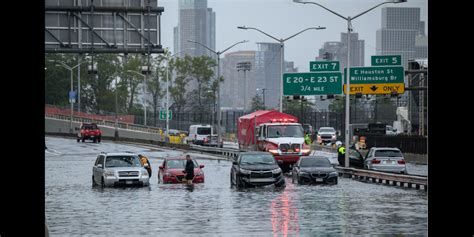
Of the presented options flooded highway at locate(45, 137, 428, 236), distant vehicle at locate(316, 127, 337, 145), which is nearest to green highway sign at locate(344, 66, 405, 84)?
flooded highway at locate(45, 137, 428, 236)

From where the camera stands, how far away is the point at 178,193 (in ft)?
121

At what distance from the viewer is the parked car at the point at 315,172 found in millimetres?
41719

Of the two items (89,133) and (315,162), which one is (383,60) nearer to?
(315,162)

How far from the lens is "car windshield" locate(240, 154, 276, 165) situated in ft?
131

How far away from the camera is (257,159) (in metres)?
40.1

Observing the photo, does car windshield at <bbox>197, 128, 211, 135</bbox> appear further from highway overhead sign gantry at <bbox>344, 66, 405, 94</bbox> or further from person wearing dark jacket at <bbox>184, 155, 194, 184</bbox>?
person wearing dark jacket at <bbox>184, 155, 194, 184</bbox>

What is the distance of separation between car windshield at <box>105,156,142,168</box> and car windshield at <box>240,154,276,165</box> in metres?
4.49

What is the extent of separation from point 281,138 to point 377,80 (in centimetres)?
1444

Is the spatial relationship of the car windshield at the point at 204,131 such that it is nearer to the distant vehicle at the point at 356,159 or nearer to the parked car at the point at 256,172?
the distant vehicle at the point at 356,159

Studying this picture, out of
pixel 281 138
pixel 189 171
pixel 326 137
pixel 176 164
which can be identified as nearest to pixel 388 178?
pixel 281 138

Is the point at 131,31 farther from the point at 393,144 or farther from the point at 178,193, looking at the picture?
the point at 393,144
